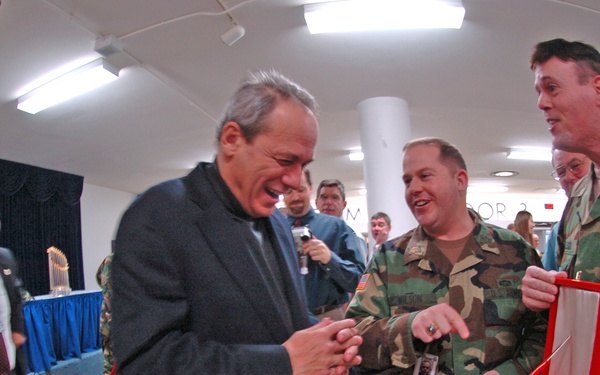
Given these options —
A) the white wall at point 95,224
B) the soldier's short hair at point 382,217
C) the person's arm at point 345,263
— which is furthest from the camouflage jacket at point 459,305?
the white wall at point 95,224

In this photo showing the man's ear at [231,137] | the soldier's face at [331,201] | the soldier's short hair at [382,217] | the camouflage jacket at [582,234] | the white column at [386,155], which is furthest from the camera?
the white column at [386,155]

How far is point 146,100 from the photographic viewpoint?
214 inches

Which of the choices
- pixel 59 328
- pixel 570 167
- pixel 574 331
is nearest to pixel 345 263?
pixel 570 167

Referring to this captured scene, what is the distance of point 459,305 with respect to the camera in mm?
1392

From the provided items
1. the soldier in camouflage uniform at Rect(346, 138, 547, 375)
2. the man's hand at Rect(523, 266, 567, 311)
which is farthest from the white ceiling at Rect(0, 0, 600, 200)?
the man's hand at Rect(523, 266, 567, 311)

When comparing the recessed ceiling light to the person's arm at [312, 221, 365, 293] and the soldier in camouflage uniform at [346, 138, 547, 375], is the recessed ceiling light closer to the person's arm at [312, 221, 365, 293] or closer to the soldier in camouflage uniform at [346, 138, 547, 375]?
the person's arm at [312, 221, 365, 293]

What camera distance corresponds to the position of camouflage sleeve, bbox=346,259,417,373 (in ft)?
4.16

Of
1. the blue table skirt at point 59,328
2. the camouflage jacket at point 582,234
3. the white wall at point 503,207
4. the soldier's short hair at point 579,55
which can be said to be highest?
the white wall at point 503,207

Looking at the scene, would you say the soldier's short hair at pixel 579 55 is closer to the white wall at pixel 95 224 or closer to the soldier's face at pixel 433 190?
the soldier's face at pixel 433 190

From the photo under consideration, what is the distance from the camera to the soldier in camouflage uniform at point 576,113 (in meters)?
1.25

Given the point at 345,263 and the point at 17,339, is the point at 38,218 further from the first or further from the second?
the point at 345,263

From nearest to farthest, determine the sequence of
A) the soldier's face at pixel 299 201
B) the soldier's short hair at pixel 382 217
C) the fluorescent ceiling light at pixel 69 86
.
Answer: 1. the soldier's face at pixel 299 201
2. the fluorescent ceiling light at pixel 69 86
3. the soldier's short hair at pixel 382 217

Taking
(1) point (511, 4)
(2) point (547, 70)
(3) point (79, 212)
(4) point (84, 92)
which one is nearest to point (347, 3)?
(1) point (511, 4)

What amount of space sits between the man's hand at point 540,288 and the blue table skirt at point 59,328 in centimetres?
616
